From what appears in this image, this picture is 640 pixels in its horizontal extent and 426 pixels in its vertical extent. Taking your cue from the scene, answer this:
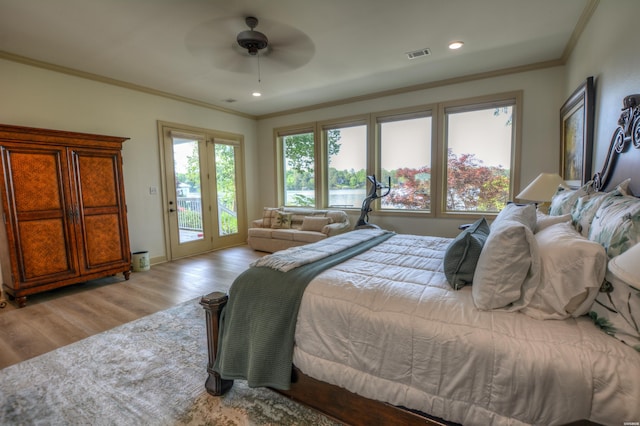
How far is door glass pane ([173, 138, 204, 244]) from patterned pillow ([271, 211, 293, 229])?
1421mm

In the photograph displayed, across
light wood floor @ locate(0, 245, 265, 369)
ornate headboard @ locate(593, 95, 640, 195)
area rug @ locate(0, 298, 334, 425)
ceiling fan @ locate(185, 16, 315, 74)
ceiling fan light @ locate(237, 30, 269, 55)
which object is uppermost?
ceiling fan @ locate(185, 16, 315, 74)

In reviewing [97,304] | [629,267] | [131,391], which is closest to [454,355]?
[629,267]

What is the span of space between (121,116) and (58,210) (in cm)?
172

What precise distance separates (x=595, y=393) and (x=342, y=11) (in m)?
2.99

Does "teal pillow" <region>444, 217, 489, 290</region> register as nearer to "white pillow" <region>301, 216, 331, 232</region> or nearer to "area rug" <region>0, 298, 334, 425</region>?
"area rug" <region>0, 298, 334, 425</region>

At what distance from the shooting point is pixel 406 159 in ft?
16.3

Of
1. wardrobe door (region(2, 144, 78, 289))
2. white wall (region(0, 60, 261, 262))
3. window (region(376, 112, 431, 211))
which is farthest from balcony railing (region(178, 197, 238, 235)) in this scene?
window (region(376, 112, 431, 211))

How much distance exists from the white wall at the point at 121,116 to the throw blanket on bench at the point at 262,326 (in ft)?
12.1

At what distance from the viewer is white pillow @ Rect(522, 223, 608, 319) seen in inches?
42.6

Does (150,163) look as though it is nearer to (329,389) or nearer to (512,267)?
(329,389)

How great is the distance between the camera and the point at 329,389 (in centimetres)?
151

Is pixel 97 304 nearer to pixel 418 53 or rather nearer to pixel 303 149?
pixel 303 149

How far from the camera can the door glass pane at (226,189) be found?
19.0ft

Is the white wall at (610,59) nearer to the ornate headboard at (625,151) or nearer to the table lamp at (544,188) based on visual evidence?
the ornate headboard at (625,151)
